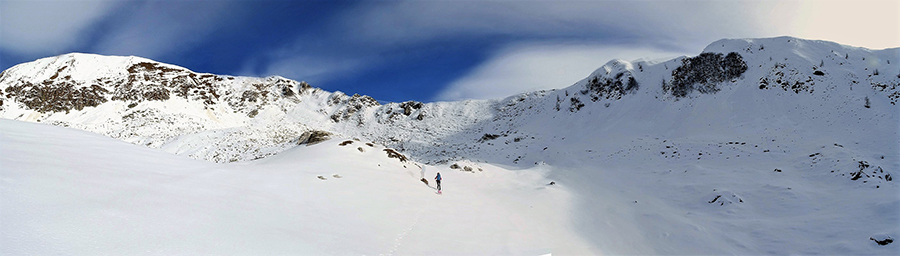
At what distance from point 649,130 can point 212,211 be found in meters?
34.2

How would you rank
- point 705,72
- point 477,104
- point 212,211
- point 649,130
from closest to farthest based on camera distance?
point 212,211
point 649,130
point 705,72
point 477,104

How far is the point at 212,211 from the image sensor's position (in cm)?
531

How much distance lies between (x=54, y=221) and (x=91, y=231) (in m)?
0.30

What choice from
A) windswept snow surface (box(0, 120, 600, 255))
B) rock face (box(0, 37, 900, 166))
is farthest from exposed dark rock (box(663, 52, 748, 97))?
windswept snow surface (box(0, 120, 600, 255))

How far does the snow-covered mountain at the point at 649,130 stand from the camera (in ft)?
37.8

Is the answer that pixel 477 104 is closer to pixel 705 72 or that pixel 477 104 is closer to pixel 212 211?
pixel 705 72

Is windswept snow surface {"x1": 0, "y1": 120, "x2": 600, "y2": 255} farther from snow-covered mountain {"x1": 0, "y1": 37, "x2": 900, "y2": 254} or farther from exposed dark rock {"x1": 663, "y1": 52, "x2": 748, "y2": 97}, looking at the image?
exposed dark rock {"x1": 663, "y1": 52, "x2": 748, "y2": 97}

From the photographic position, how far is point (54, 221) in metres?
3.22

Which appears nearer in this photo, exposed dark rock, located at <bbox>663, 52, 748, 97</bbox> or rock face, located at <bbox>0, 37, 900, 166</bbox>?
rock face, located at <bbox>0, 37, 900, 166</bbox>

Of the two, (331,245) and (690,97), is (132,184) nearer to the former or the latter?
(331,245)

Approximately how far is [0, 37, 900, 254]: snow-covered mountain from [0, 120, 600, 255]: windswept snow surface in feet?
15.5

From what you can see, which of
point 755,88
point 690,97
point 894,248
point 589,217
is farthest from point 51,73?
point 755,88

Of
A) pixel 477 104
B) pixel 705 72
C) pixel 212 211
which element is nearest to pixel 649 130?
pixel 705 72

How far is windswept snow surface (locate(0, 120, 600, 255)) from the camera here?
3395 millimetres
